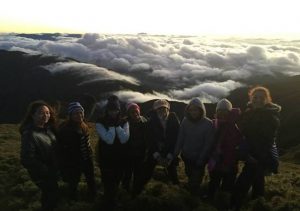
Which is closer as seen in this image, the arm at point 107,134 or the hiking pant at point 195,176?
the arm at point 107,134

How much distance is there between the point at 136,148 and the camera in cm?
1317

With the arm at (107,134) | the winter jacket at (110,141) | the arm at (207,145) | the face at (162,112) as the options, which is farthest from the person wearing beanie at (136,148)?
the arm at (207,145)

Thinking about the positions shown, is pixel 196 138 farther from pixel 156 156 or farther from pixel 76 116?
pixel 76 116

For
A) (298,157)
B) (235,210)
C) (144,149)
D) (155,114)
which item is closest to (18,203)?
(144,149)

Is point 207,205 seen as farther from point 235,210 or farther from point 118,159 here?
point 118,159

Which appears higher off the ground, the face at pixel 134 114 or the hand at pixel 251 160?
the face at pixel 134 114

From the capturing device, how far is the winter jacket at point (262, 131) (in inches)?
473

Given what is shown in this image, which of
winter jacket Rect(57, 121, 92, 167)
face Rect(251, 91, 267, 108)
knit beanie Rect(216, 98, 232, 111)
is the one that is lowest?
winter jacket Rect(57, 121, 92, 167)

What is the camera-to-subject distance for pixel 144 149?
13453 mm

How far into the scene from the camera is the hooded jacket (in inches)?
514

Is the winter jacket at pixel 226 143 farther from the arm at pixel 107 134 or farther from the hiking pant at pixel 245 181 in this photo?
the arm at pixel 107 134

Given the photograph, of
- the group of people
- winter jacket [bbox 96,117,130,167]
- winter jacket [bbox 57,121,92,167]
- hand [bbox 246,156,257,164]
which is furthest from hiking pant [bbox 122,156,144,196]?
hand [bbox 246,156,257,164]

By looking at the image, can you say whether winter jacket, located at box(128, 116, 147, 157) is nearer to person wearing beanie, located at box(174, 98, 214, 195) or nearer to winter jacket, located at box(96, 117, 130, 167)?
Result: winter jacket, located at box(96, 117, 130, 167)

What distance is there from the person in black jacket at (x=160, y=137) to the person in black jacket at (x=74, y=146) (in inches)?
77.2
